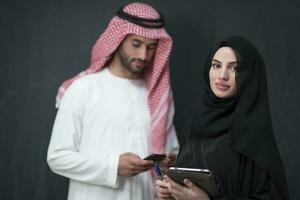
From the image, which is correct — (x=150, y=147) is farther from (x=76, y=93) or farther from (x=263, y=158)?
(x=263, y=158)

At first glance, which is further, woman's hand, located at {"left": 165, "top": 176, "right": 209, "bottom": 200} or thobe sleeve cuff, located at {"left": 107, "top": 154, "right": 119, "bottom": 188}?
thobe sleeve cuff, located at {"left": 107, "top": 154, "right": 119, "bottom": 188}

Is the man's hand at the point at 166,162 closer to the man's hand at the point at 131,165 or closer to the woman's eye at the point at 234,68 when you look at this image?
the man's hand at the point at 131,165

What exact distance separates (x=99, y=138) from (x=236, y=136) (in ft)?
3.12

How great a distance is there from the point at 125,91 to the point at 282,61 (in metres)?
0.94

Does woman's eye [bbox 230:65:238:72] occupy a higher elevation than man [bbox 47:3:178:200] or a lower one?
higher

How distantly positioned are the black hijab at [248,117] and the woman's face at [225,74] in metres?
0.03

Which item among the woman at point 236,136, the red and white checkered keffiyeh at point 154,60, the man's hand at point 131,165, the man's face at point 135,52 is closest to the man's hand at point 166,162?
the man's hand at point 131,165

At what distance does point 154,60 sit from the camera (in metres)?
3.07

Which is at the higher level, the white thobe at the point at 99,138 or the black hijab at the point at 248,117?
the black hijab at the point at 248,117

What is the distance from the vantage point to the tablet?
203 cm

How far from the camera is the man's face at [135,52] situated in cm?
294

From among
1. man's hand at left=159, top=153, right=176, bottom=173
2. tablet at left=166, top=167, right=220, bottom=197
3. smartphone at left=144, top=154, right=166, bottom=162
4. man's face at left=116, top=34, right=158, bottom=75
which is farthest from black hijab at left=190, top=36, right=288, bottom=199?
man's face at left=116, top=34, right=158, bottom=75

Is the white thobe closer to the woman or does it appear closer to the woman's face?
the woman

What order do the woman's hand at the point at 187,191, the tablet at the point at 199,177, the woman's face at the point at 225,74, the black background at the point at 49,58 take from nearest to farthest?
the tablet at the point at 199,177 < the woman's hand at the point at 187,191 < the woman's face at the point at 225,74 < the black background at the point at 49,58
